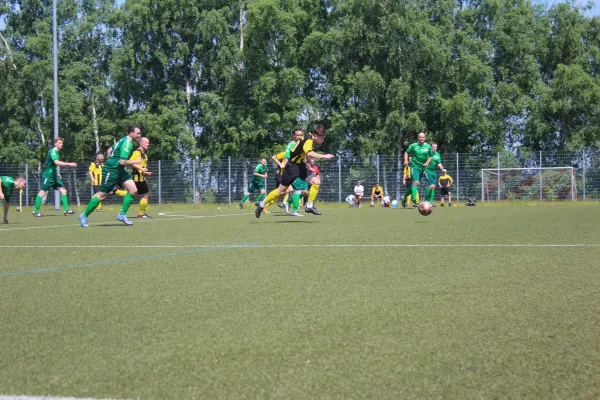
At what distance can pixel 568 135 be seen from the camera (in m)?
51.5

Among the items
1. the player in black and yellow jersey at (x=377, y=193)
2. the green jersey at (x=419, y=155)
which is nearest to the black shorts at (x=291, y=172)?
the green jersey at (x=419, y=155)

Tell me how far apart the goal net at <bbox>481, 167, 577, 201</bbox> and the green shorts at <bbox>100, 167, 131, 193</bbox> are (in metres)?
26.6

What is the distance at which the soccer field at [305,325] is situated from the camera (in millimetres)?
2852

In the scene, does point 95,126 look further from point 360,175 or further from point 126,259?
point 126,259

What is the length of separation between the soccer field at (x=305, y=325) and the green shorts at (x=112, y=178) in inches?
239

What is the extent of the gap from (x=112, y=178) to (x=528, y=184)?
28576 mm

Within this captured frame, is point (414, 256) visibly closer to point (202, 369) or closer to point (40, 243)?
point (202, 369)

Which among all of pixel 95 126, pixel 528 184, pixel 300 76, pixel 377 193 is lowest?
pixel 377 193

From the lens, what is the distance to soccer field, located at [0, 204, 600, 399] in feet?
9.36

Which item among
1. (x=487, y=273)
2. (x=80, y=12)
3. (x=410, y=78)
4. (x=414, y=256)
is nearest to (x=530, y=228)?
(x=414, y=256)

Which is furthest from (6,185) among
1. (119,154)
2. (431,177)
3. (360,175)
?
(360,175)

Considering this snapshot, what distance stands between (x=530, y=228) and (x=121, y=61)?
42945mm

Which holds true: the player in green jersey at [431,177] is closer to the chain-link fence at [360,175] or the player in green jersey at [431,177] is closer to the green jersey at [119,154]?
the green jersey at [119,154]

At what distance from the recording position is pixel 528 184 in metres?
38.2
